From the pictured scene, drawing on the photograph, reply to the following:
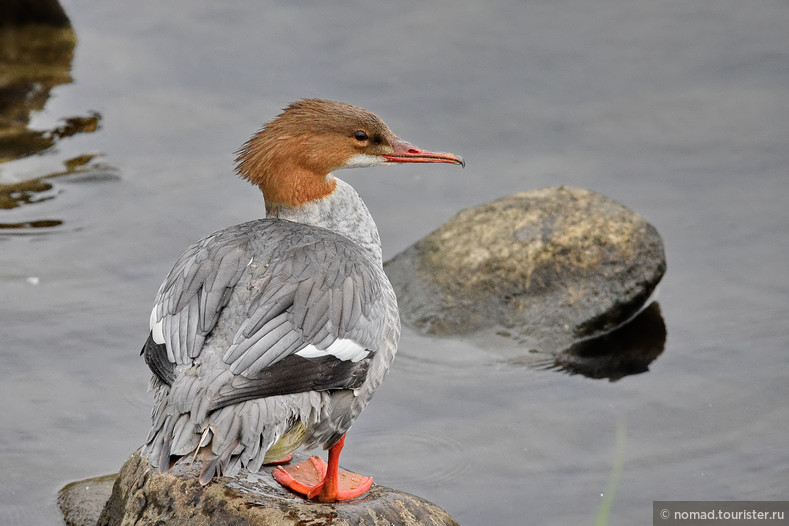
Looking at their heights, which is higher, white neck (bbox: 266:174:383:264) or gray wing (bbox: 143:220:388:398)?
white neck (bbox: 266:174:383:264)

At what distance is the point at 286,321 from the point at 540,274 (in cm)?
331

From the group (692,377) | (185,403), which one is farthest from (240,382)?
(692,377)

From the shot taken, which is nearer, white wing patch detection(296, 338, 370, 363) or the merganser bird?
the merganser bird

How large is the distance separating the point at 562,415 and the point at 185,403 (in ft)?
10.7

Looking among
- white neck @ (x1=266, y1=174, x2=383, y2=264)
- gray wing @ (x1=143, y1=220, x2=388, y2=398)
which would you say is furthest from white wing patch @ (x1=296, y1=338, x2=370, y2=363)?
white neck @ (x1=266, y1=174, x2=383, y2=264)

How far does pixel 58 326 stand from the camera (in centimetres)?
738

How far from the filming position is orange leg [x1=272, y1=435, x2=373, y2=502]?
5105 millimetres

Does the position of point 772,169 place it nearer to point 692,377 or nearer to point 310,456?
point 692,377

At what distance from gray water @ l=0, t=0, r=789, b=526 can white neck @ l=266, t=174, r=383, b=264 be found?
1.45 m

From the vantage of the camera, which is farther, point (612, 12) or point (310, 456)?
point (612, 12)

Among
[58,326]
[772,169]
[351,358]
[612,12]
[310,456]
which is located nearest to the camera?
[351,358]

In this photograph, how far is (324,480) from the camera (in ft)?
16.9

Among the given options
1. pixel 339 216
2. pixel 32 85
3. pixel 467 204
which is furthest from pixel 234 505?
pixel 32 85

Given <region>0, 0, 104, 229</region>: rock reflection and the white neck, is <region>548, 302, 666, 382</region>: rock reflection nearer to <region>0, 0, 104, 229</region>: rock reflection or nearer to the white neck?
the white neck
